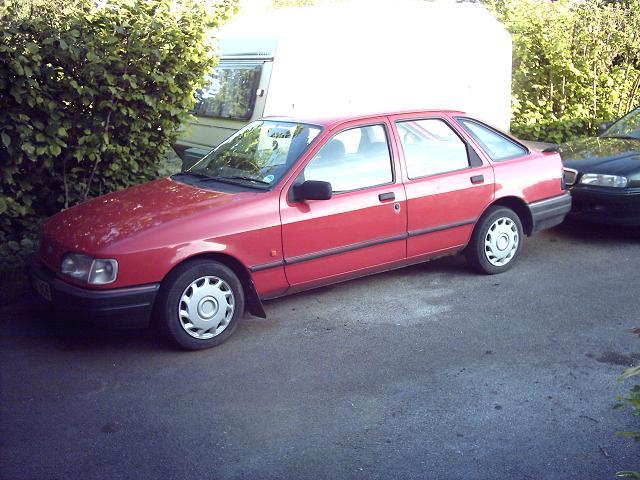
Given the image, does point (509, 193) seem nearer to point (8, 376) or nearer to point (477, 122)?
point (477, 122)

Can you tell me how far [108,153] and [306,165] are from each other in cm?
244

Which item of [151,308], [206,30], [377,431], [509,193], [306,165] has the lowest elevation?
[377,431]

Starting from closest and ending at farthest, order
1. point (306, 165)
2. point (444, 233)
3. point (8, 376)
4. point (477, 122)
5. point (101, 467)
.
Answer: point (101, 467) → point (8, 376) → point (306, 165) → point (444, 233) → point (477, 122)

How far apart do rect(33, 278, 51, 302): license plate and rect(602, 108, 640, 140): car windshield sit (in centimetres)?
699

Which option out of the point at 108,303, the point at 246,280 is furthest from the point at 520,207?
the point at 108,303

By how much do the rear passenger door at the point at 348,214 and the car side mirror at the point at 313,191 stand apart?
70 mm

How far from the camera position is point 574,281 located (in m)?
6.77

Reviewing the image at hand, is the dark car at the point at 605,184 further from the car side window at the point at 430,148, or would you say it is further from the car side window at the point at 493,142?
the car side window at the point at 430,148

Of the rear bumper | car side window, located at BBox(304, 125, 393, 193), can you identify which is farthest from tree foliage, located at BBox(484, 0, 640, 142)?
car side window, located at BBox(304, 125, 393, 193)

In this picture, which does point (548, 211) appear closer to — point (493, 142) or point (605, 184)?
point (493, 142)

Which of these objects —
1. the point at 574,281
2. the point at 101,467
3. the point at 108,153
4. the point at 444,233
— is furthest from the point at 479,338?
the point at 108,153

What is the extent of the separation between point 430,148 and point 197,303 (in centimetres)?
254

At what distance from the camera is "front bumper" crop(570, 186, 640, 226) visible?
7711 millimetres

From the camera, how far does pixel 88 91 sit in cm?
670
